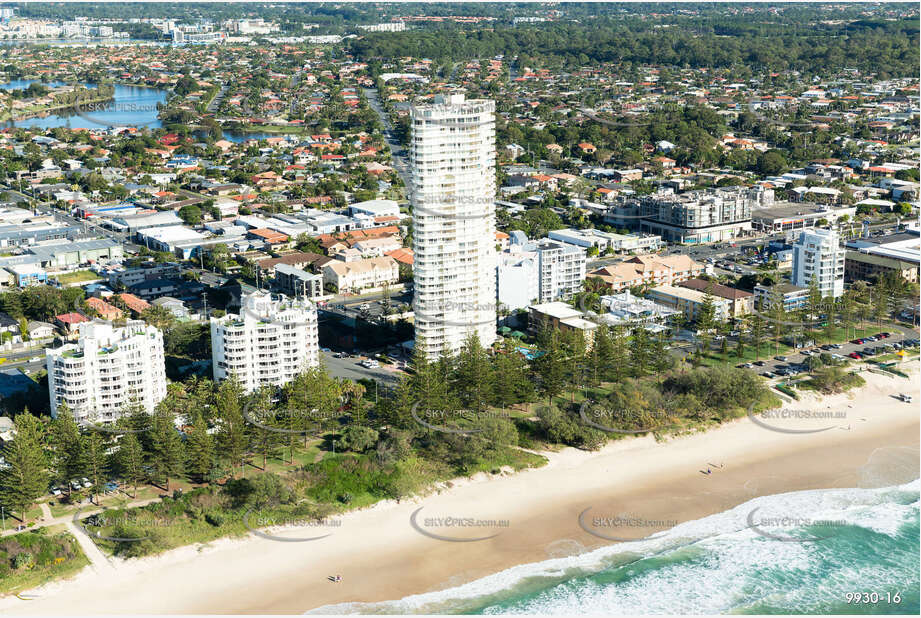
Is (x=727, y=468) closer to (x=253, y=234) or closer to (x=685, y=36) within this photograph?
(x=253, y=234)

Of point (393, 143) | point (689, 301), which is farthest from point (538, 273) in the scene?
point (393, 143)

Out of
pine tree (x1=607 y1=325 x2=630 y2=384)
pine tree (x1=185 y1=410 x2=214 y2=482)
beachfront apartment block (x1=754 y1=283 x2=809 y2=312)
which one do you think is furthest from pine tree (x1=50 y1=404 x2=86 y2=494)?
beachfront apartment block (x1=754 y1=283 x2=809 y2=312)

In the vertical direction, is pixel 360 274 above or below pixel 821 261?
below

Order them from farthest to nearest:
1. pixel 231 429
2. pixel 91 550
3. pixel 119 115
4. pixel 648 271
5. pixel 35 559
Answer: pixel 119 115, pixel 648 271, pixel 231 429, pixel 91 550, pixel 35 559

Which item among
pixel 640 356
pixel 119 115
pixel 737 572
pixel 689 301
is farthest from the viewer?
pixel 119 115

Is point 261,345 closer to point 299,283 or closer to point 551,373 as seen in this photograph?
point 551,373

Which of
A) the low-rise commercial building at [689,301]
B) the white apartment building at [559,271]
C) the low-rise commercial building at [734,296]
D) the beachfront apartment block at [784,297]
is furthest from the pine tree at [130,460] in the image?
the beachfront apartment block at [784,297]

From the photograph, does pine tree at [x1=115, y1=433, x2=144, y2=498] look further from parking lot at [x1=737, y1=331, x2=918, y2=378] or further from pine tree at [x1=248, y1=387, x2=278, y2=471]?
parking lot at [x1=737, y1=331, x2=918, y2=378]
